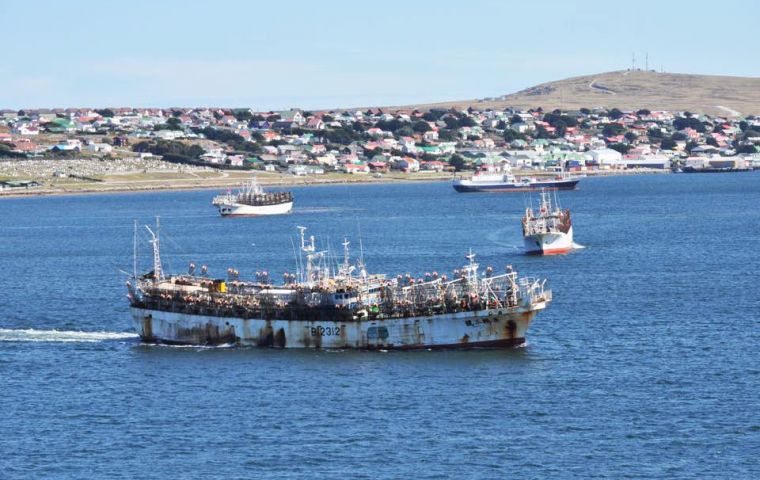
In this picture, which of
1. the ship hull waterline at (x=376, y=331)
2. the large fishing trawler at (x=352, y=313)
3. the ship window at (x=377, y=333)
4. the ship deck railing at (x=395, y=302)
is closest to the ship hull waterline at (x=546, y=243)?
the ship deck railing at (x=395, y=302)

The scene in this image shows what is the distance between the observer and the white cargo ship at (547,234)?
130 meters

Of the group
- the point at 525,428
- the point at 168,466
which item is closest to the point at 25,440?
the point at 168,466

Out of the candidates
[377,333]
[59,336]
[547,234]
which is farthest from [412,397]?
[547,234]

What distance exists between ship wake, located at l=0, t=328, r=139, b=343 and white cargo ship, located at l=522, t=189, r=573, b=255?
173 feet

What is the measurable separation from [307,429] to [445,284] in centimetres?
1833

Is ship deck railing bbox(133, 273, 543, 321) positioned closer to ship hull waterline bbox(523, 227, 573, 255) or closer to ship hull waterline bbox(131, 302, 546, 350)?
ship hull waterline bbox(131, 302, 546, 350)

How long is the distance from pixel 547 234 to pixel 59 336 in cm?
5651

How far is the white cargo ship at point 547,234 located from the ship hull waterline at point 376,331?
53886 millimetres

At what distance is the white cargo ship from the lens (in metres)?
130

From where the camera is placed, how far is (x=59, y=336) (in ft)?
279

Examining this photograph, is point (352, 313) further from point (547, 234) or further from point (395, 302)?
point (547, 234)

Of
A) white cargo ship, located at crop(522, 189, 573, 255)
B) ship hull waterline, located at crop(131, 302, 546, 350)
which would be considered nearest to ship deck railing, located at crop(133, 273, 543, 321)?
ship hull waterline, located at crop(131, 302, 546, 350)

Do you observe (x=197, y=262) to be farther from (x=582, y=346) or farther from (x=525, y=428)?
(x=525, y=428)

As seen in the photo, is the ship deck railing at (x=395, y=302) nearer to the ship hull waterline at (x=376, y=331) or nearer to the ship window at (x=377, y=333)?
the ship hull waterline at (x=376, y=331)
